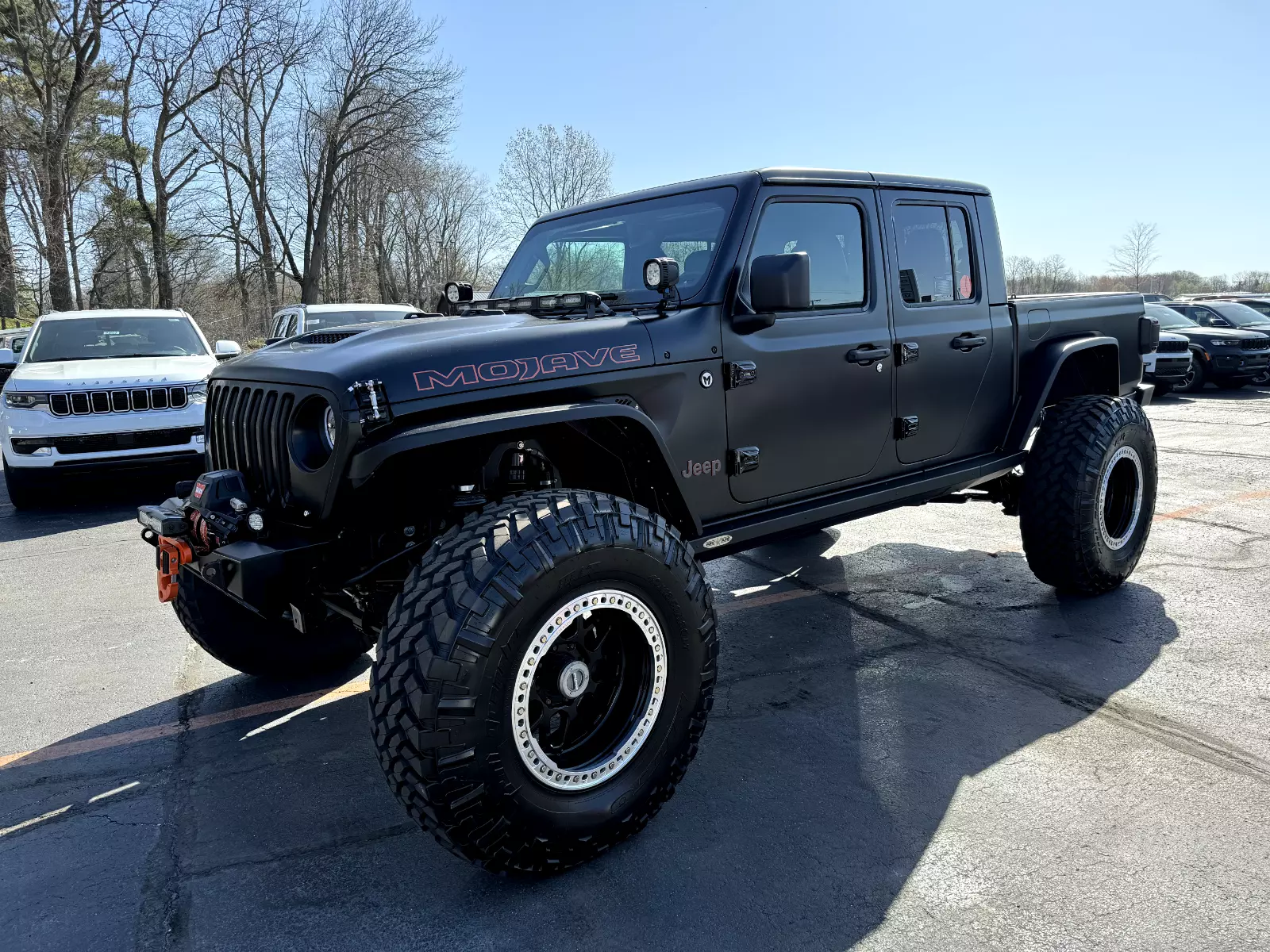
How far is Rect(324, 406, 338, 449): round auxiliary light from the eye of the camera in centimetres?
265

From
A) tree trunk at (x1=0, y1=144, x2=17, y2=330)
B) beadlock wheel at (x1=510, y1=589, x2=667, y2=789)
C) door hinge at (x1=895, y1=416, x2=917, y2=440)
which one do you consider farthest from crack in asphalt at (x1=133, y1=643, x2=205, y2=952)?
tree trunk at (x1=0, y1=144, x2=17, y2=330)

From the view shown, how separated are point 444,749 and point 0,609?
426cm

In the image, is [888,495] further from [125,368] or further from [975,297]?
[125,368]

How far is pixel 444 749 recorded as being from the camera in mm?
2285

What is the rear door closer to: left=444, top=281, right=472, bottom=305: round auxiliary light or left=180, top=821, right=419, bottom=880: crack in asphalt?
left=444, top=281, right=472, bottom=305: round auxiliary light

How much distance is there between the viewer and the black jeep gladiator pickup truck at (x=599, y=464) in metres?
2.43

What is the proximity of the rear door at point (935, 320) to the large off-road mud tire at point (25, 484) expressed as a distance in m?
7.21

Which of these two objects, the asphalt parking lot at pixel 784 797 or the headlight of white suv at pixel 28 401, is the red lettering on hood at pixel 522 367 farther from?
the headlight of white suv at pixel 28 401

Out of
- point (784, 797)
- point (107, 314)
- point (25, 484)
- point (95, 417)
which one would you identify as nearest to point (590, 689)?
point (784, 797)

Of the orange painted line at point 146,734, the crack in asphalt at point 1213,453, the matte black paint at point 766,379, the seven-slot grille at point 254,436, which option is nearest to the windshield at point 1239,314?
the crack in asphalt at point 1213,453

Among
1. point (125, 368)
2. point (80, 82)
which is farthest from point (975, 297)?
point (80, 82)

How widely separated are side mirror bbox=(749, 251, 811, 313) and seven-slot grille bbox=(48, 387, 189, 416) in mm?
6462

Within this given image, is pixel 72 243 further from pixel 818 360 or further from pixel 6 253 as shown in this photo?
pixel 818 360

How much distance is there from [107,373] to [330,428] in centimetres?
643
